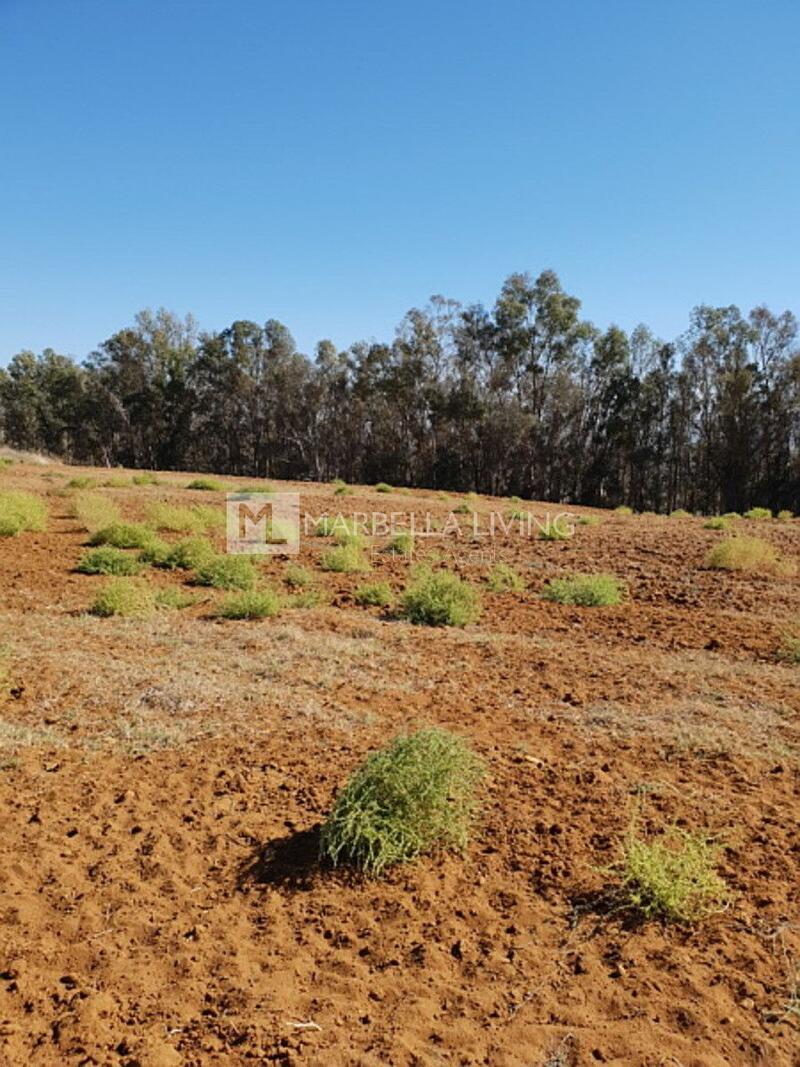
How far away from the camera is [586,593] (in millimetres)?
7473

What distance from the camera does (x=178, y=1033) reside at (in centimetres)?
196

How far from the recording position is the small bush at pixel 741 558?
912 centimetres

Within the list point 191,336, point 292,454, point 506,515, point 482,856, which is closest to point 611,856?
point 482,856

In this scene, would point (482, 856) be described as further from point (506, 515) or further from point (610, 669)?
point (506, 515)

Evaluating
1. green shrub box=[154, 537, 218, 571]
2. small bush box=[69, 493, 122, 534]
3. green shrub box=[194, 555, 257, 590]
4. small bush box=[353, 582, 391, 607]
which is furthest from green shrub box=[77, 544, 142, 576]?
small bush box=[353, 582, 391, 607]

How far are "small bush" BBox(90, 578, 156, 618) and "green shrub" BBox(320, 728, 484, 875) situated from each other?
13.2ft

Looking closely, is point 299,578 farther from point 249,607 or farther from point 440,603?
point 440,603

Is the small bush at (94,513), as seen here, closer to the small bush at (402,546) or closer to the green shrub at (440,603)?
the small bush at (402,546)

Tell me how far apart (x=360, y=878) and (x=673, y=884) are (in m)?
1.21

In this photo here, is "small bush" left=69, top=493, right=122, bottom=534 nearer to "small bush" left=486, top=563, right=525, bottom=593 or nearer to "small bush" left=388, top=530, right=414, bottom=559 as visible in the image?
"small bush" left=388, top=530, right=414, bottom=559

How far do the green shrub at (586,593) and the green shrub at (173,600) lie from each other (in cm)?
395

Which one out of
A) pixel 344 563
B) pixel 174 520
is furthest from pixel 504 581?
pixel 174 520

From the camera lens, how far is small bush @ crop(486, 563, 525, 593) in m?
8.00

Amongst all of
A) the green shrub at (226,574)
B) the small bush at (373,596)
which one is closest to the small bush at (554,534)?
the small bush at (373,596)
